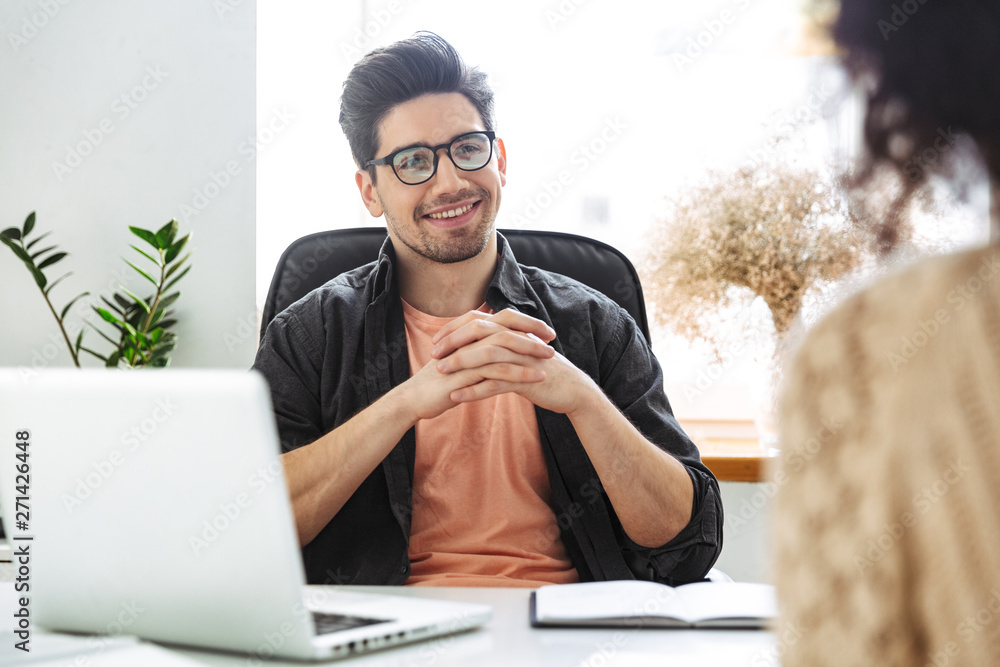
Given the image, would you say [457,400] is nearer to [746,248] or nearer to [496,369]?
[496,369]

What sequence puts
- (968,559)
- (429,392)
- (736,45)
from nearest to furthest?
(968,559) < (429,392) < (736,45)

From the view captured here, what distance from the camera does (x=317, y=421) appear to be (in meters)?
1.35

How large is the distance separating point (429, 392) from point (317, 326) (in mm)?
325

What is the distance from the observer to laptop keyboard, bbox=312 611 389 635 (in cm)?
69

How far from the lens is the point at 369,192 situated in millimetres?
1559

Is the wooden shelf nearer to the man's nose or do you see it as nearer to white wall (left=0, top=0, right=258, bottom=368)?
the man's nose

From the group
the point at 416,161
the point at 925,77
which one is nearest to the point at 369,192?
the point at 416,161

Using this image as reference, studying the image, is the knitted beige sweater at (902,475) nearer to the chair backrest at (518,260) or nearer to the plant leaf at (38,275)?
the chair backrest at (518,260)

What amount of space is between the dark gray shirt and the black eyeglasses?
14cm

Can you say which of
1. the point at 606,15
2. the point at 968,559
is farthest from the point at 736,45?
the point at 968,559

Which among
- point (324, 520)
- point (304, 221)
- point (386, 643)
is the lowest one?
point (386, 643)

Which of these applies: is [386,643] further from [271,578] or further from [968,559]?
[968,559]

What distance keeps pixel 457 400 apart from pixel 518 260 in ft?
1.59

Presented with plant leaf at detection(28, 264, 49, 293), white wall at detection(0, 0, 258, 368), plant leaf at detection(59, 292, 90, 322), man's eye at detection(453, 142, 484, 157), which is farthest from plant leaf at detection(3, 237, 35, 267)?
man's eye at detection(453, 142, 484, 157)
